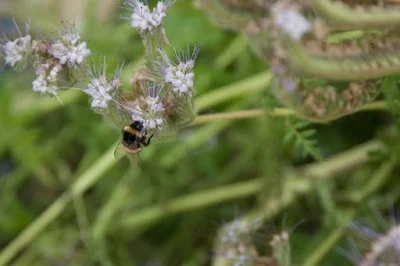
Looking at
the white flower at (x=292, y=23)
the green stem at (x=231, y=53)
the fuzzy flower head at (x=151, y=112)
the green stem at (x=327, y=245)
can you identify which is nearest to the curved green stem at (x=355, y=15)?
the white flower at (x=292, y=23)

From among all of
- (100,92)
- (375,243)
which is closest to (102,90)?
(100,92)

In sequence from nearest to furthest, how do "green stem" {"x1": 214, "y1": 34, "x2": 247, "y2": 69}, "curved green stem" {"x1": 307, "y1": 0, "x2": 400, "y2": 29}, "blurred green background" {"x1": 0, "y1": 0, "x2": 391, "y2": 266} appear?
"curved green stem" {"x1": 307, "y1": 0, "x2": 400, "y2": 29} < "blurred green background" {"x1": 0, "y1": 0, "x2": 391, "y2": 266} < "green stem" {"x1": 214, "y1": 34, "x2": 247, "y2": 69}

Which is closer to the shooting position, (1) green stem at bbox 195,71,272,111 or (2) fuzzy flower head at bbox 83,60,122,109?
(2) fuzzy flower head at bbox 83,60,122,109

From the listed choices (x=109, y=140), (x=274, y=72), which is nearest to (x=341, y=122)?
(x=109, y=140)

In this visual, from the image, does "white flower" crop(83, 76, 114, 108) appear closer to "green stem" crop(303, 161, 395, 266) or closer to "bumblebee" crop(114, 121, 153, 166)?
→ "bumblebee" crop(114, 121, 153, 166)

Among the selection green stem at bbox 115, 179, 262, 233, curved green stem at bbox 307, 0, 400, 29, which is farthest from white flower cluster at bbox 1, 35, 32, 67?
green stem at bbox 115, 179, 262, 233

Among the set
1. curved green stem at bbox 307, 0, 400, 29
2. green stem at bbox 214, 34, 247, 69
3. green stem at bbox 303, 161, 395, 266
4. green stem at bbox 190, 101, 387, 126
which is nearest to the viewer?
curved green stem at bbox 307, 0, 400, 29

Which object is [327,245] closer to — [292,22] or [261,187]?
→ [261,187]
